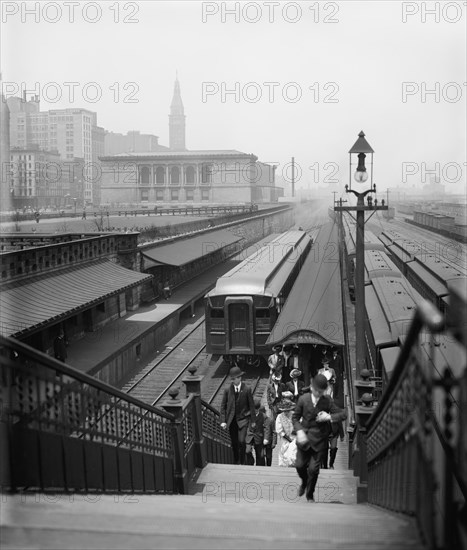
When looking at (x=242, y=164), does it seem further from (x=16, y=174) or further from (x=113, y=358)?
(x=113, y=358)

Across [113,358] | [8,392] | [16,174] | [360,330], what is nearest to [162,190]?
[16,174]

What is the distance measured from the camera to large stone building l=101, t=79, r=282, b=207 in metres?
90.2

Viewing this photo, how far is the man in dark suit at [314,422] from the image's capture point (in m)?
6.32

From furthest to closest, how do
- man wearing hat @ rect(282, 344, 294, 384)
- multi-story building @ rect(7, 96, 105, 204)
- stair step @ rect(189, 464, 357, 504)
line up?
multi-story building @ rect(7, 96, 105, 204) < man wearing hat @ rect(282, 344, 294, 384) < stair step @ rect(189, 464, 357, 504)

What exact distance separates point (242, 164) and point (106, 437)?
86718mm

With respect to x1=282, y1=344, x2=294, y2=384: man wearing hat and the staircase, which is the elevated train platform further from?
x1=282, y1=344, x2=294, y2=384: man wearing hat

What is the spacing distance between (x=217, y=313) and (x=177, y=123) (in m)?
148

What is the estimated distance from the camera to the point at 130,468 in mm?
6250

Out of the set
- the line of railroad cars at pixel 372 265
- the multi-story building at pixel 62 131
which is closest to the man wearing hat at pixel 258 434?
the line of railroad cars at pixel 372 265

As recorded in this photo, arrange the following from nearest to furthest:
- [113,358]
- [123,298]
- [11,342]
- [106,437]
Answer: [11,342] < [106,437] < [113,358] < [123,298]

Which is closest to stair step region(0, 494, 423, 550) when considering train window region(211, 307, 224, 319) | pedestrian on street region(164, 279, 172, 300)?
train window region(211, 307, 224, 319)

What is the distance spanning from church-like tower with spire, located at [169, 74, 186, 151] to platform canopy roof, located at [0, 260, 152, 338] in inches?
5631

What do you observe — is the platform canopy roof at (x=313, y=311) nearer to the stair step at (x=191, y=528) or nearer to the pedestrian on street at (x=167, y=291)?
the pedestrian on street at (x=167, y=291)

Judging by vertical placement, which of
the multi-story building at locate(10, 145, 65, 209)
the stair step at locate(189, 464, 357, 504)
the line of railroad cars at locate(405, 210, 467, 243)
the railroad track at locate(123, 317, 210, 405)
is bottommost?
the railroad track at locate(123, 317, 210, 405)
